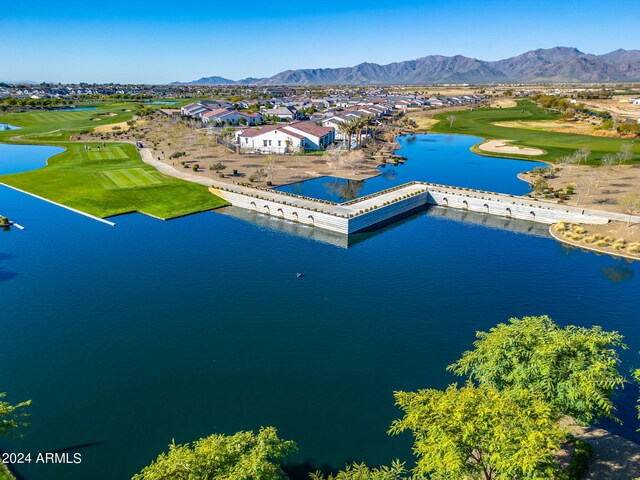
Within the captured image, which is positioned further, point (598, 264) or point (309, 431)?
point (598, 264)

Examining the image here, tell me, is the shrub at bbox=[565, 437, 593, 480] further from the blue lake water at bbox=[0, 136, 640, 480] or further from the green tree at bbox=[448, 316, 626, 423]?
the blue lake water at bbox=[0, 136, 640, 480]

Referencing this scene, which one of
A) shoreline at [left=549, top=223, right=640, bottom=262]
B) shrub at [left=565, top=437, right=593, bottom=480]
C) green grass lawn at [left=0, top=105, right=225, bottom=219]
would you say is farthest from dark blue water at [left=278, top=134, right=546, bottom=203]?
shrub at [left=565, top=437, right=593, bottom=480]

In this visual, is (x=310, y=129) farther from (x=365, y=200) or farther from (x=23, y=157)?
(x=23, y=157)

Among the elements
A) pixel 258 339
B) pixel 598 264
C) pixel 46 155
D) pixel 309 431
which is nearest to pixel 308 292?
pixel 258 339

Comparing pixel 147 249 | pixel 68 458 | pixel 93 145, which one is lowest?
pixel 68 458

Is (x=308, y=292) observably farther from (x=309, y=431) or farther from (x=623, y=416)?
(x=623, y=416)

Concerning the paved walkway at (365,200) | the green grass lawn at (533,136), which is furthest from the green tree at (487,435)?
the green grass lawn at (533,136)

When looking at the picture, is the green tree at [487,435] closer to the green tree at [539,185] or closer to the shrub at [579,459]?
the shrub at [579,459]
